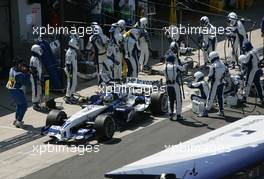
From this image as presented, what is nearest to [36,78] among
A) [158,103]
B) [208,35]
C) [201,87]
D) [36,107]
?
[36,107]

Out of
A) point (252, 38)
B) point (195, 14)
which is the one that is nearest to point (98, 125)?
point (252, 38)

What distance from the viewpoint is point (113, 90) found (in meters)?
16.5

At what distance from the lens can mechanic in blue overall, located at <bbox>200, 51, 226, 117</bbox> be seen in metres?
16.3

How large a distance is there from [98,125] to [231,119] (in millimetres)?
3841

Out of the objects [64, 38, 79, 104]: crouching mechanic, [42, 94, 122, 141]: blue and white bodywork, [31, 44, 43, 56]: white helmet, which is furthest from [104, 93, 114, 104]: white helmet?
[31, 44, 43, 56]: white helmet

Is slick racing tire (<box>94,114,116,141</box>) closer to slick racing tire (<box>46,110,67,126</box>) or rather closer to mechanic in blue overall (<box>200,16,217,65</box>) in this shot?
slick racing tire (<box>46,110,67,126</box>)

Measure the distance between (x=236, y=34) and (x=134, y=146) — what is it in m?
8.87

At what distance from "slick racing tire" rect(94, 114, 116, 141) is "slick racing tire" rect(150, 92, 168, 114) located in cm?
215

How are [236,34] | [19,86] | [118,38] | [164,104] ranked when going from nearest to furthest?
[19,86]
[164,104]
[118,38]
[236,34]

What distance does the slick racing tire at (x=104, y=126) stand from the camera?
14.5m

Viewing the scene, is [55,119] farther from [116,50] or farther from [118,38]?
[118,38]

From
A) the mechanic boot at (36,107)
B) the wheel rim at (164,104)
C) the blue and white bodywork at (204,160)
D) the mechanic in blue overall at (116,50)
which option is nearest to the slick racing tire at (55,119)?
the mechanic boot at (36,107)

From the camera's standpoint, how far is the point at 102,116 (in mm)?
14672

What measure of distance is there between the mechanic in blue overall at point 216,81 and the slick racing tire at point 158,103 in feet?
3.42
